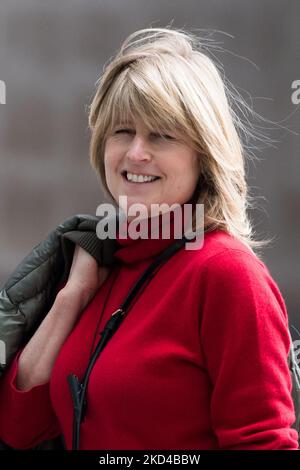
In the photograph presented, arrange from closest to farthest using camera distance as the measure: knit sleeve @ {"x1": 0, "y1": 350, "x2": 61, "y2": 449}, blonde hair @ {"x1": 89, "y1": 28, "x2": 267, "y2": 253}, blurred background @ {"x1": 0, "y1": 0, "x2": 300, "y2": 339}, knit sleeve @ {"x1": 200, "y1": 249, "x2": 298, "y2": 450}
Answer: knit sleeve @ {"x1": 200, "y1": 249, "x2": 298, "y2": 450}
blonde hair @ {"x1": 89, "y1": 28, "x2": 267, "y2": 253}
knit sleeve @ {"x1": 0, "y1": 350, "x2": 61, "y2": 449}
blurred background @ {"x1": 0, "y1": 0, "x2": 300, "y2": 339}

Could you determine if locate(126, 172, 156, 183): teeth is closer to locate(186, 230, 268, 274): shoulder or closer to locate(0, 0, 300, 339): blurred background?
locate(186, 230, 268, 274): shoulder

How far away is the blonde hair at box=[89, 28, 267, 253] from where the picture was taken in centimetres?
109

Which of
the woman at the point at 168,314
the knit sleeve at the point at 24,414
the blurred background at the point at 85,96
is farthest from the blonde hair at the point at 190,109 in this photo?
the blurred background at the point at 85,96

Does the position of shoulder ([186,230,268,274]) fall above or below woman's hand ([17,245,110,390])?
above

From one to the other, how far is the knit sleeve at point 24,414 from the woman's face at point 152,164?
428 mm

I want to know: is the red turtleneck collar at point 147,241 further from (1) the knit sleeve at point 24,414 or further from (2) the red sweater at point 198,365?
(1) the knit sleeve at point 24,414

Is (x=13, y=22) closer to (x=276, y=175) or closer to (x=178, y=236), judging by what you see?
(x=276, y=175)

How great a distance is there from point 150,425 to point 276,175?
42.8 inches

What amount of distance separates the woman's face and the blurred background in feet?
2.60

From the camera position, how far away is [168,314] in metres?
1.03

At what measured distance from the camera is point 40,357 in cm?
126

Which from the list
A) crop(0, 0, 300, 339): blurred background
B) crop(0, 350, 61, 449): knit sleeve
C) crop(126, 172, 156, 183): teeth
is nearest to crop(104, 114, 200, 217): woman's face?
crop(126, 172, 156, 183): teeth

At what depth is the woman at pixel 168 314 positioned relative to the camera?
95 cm

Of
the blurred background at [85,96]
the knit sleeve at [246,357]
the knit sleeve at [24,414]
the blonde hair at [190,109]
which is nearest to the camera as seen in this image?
the knit sleeve at [246,357]
